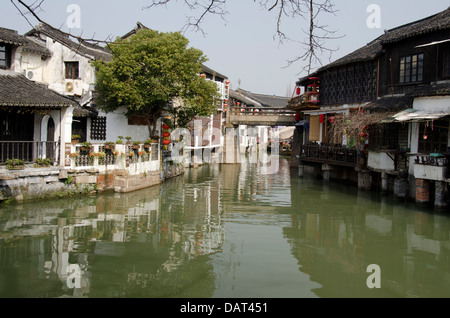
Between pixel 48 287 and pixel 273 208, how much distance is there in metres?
8.70

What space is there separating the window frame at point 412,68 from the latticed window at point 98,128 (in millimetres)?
13558

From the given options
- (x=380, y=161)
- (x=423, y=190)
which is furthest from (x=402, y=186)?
(x=380, y=161)

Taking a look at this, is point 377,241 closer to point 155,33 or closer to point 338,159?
point 338,159

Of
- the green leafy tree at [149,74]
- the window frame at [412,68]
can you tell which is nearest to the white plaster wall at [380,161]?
the window frame at [412,68]

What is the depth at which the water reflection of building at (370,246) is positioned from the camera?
7.61 m

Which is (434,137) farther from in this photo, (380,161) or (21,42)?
(21,42)

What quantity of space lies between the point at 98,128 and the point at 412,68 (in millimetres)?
14174

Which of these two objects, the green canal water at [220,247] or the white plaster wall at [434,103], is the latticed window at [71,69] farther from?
the white plaster wall at [434,103]

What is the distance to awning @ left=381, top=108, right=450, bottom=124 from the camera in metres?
13.3

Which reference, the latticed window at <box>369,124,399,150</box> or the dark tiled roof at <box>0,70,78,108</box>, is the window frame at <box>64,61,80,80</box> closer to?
the dark tiled roof at <box>0,70,78,108</box>

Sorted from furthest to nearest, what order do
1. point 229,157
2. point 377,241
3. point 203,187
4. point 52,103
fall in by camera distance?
point 229,157, point 203,187, point 52,103, point 377,241

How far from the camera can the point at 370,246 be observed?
10117mm
